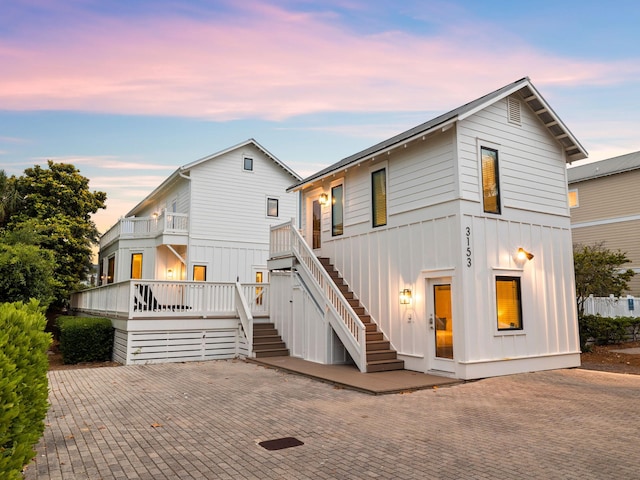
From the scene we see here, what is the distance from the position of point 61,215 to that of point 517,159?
76.0 ft

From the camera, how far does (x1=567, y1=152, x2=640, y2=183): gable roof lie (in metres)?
22.0

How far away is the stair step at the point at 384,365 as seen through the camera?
1075cm

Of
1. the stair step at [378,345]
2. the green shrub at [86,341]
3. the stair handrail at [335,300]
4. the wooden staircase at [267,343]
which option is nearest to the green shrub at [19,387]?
the stair handrail at [335,300]

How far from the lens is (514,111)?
1198 centimetres

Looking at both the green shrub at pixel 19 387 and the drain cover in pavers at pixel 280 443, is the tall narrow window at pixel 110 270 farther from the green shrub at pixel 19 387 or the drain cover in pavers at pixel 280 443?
the drain cover in pavers at pixel 280 443

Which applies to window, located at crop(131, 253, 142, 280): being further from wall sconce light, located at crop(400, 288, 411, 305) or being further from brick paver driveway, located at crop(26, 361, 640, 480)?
wall sconce light, located at crop(400, 288, 411, 305)

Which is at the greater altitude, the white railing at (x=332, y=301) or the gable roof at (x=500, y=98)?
the gable roof at (x=500, y=98)

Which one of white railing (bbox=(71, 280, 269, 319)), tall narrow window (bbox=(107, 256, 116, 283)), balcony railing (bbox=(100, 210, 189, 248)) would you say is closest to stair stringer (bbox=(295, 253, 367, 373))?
white railing (bbox=(71, 280, 269, 319))

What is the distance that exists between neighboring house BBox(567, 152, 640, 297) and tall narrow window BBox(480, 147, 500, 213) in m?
14.8

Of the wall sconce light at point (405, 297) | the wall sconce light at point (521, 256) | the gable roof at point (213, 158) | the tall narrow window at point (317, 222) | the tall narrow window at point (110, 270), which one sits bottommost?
the wall sconce light at point (405, 297)

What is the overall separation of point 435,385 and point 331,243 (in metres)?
6.56

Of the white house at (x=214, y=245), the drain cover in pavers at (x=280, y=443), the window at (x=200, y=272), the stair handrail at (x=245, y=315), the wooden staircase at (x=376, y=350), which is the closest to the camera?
the drain cover in pavers at (x=280, y=443)

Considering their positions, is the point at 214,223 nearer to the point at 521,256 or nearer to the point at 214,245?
the point at 214,245

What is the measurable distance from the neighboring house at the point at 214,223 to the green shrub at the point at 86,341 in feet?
21.0
